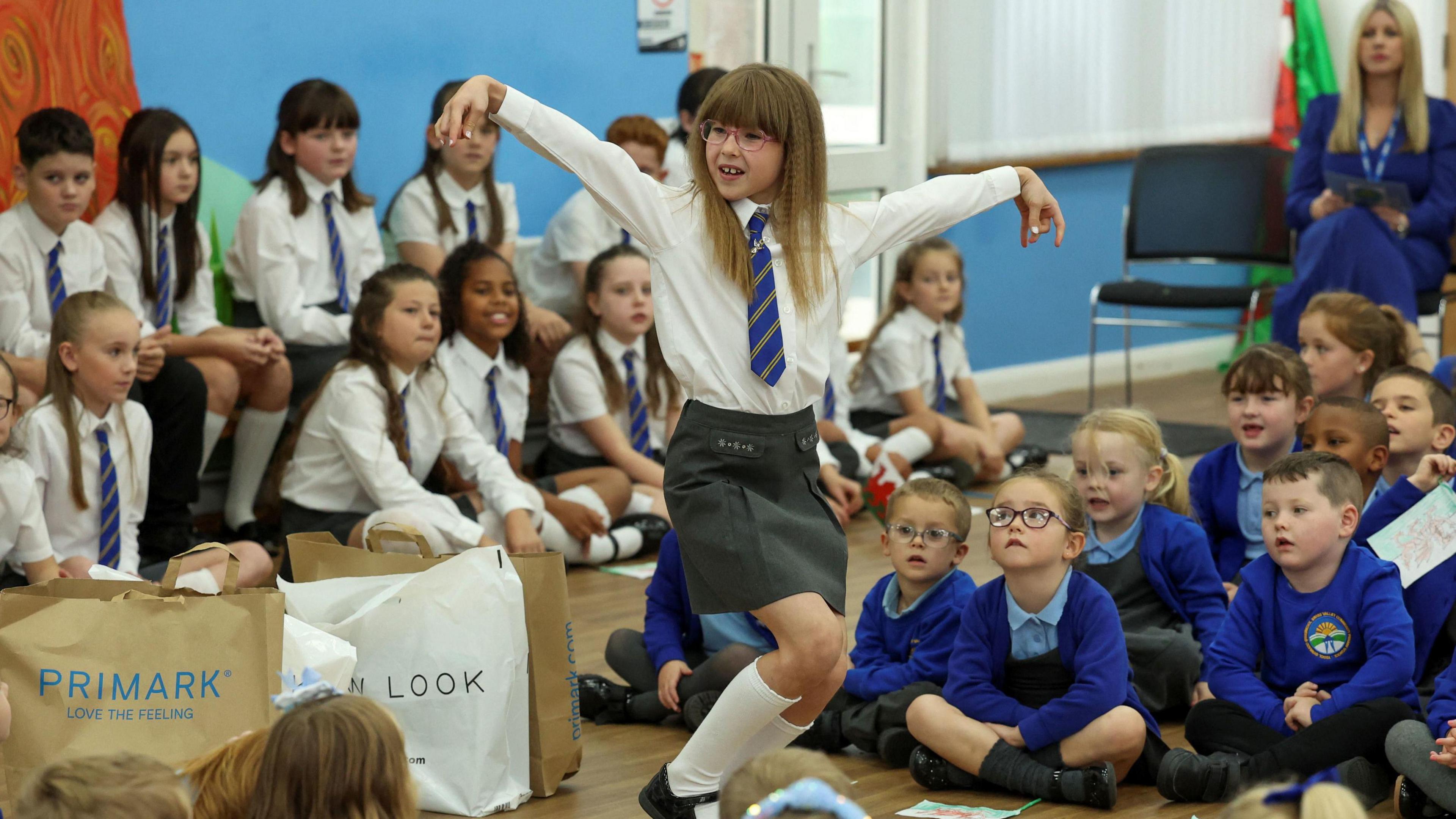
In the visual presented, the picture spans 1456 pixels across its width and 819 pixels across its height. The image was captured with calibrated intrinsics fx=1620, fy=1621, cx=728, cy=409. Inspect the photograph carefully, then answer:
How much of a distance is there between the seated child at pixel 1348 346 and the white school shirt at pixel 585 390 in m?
1.80

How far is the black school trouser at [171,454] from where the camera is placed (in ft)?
12.5

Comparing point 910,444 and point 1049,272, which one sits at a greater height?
point 1049,272

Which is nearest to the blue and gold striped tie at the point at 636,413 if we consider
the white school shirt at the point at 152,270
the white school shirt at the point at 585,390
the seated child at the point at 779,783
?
the white school shirt at the point at 585,390

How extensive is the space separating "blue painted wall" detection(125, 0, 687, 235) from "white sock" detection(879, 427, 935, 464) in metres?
1.38

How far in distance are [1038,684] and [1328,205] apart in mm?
3260

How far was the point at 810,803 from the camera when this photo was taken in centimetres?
129

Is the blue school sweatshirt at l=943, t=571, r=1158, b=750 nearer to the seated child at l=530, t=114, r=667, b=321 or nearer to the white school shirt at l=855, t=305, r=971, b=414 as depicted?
the seated child at l=530, t=114, r=667, b=321

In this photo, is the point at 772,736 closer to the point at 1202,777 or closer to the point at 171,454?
the point at 1202,777

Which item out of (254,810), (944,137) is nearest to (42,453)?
(254,810)

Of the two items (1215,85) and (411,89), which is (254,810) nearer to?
(411,89)

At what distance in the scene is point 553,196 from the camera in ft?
17.8

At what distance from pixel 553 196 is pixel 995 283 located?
2.38m

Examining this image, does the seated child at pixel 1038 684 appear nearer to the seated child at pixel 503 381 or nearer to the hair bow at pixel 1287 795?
the hair bow at pixel 1287 795

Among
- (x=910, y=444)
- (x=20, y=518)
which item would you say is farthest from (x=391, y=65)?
(x=20, y=518)
